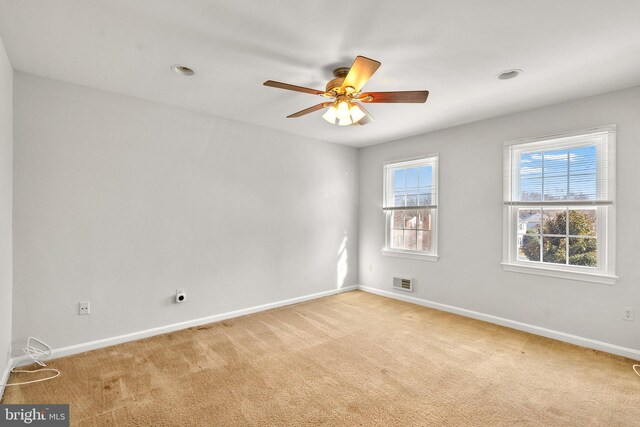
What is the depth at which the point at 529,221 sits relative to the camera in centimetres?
364

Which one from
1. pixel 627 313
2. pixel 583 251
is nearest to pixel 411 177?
pixel 583 251

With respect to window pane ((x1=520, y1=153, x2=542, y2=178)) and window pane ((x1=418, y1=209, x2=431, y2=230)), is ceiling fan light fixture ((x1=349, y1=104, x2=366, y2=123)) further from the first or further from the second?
window pane ((x1=418, y1=209, x2=431, y2=230))

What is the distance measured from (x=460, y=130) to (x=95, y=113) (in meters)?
4.16

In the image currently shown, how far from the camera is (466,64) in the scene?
255 cm

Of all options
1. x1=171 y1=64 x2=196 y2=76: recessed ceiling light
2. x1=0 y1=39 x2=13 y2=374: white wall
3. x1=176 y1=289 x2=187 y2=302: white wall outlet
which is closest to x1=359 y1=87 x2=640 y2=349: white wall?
x1=176 y1=289 x2=187 y2=302: white wall outlet

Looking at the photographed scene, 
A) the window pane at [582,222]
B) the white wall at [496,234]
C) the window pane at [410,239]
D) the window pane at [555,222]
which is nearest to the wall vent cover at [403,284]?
the white wall at [496,234]

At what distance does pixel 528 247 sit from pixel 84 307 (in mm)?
4669

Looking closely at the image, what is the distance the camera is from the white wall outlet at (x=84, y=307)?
2.98 metres

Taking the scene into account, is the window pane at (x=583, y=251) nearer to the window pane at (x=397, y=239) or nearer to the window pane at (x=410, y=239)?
the window pane at (x=410, y=239)

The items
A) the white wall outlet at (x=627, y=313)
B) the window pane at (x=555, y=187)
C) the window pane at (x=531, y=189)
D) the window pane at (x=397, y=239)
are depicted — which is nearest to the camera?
the white wall outlet at (x=627, y=313)

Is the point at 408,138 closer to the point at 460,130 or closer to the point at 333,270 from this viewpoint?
the point at 460,130

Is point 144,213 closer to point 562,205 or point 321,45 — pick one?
point 321,45

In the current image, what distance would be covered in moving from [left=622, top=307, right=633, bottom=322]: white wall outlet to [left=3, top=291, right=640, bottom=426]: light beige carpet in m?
0.40

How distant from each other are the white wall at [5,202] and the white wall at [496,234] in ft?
14.3
